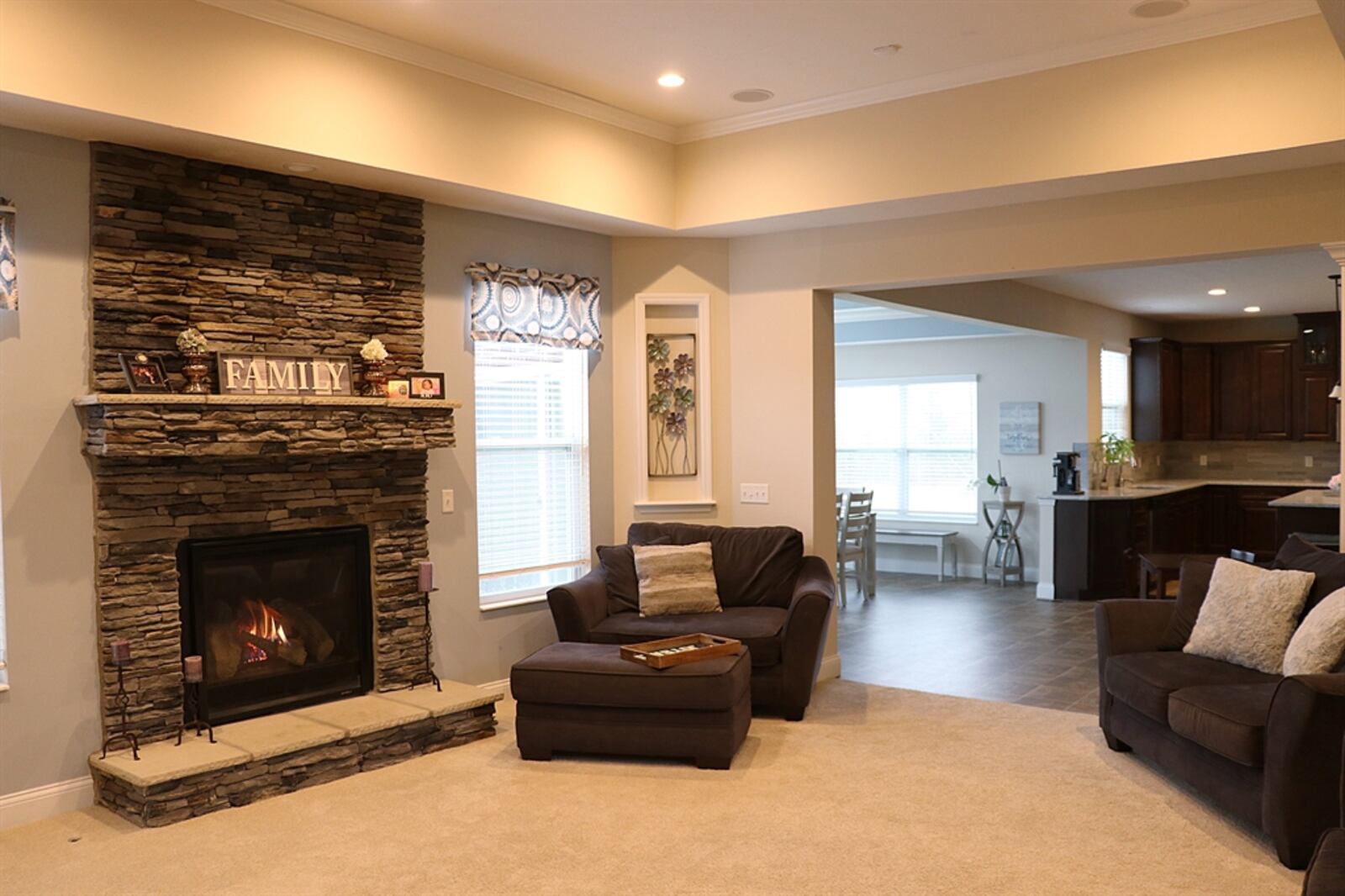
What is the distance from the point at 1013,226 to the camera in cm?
550

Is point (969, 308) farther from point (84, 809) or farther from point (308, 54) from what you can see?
point (84, 809)

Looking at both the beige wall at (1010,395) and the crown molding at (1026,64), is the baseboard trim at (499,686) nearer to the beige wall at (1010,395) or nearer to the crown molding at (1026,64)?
the crown molding at (1026,64)

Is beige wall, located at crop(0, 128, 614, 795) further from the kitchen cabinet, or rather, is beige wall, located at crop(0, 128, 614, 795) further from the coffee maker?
the coffee maker

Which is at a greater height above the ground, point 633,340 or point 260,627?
point 633,340

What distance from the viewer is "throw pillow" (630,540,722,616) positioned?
5.66m

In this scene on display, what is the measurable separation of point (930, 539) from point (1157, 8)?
6618mm

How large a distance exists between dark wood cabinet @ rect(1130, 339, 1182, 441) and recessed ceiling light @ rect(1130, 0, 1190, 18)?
25.4ft

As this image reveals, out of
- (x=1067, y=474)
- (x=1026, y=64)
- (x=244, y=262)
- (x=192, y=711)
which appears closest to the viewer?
(x=192, y=711)

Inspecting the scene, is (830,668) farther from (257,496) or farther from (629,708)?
(257,496)

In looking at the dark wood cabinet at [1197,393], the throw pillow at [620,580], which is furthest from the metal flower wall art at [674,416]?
the dark wood cabinet at [1197,393]

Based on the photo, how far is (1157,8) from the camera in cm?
436

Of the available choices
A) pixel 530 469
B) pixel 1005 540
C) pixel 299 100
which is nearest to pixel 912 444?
pixel 1005 540

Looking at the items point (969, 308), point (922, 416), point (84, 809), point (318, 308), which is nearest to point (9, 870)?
point (84, 809)

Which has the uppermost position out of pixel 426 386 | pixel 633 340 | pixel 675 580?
pixel 633 340
